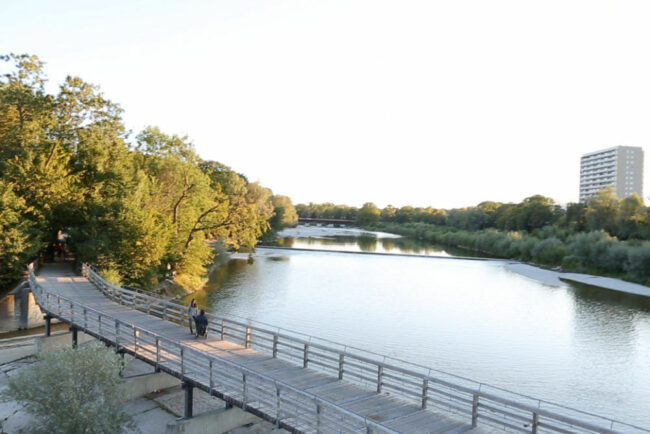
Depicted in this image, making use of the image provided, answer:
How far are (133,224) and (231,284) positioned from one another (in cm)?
1617

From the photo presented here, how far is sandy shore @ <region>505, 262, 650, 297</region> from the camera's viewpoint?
53.9 m

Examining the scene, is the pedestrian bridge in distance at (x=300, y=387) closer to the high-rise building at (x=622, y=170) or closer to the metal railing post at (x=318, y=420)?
the metal railing post at (x=318, y=420)

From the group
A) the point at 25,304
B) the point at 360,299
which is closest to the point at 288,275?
the point at 360,299

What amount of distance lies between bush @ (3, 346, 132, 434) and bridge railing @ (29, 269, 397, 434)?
6.79 feet

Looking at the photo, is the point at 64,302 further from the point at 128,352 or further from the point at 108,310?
the point at 128,352

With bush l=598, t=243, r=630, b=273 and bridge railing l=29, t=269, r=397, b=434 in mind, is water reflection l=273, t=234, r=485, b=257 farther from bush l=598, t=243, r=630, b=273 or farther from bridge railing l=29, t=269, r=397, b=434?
bridge railing l=29, t=269, r=397, b=434

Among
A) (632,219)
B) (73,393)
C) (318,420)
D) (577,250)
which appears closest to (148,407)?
(73,393)

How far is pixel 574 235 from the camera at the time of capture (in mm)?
82500

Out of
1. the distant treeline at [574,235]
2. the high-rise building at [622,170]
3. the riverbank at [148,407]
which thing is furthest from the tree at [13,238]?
the high-rise building at [622,170]

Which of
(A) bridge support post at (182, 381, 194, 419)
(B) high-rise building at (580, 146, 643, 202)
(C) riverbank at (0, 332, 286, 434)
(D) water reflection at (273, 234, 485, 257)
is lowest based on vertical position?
(C) riverbank at (0, 332, 286, 434)

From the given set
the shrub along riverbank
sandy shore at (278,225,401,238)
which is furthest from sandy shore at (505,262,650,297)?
sandy shore at (278,225,401,238)

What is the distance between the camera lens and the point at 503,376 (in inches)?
958

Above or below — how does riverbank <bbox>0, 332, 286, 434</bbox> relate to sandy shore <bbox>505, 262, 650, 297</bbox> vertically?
below

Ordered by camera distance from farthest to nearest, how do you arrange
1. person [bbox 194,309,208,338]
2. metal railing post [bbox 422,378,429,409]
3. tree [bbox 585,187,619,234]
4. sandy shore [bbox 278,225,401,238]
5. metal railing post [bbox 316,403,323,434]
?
sandy shore [bbox 278,225,401,238], tree [bbox 585,187,619,234], person [bbox 194,309,208,338], metal railing post [bbox 422,378,429,409], metal railing post [bbox 316,403,323,434]
